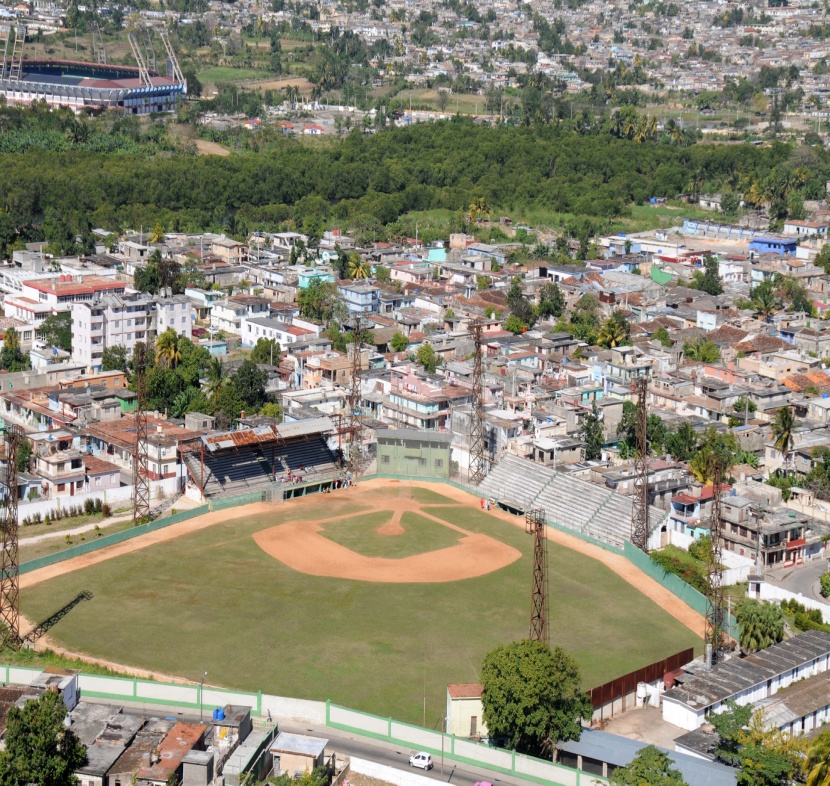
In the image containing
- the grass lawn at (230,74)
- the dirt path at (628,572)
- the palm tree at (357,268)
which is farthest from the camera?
the grass lawn at (230,74)

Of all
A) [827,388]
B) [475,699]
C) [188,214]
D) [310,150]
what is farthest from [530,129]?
[475,699]

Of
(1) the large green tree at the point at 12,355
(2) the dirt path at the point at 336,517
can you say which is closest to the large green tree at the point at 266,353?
(1) the large green tree at the point at 12,355

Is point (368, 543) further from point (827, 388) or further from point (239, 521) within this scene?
point (827, 388)

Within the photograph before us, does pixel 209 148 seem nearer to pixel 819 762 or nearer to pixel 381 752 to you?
pixel 381 752

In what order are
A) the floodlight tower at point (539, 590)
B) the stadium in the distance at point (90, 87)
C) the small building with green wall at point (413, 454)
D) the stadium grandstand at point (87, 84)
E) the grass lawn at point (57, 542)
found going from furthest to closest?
1. the stadium grandstand at point (87, 84)
2. the stadium in the distance at point (90, 87)
3. the small building with green wall at point (413, 454)
4. the grass lawn at point (57, 542)
5. the floodlight tower at point (539, 590)

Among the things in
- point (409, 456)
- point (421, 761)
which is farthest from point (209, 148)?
point (421, 761)

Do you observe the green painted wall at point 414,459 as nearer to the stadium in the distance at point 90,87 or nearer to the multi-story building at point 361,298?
the multi-story building at point 361,298

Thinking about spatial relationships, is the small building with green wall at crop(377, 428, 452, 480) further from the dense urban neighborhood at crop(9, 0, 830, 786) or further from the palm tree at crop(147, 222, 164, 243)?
the palm tree at crop(147, 222, 164, 243)

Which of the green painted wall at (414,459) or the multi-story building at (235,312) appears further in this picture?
the multi-story building at (235,312)
